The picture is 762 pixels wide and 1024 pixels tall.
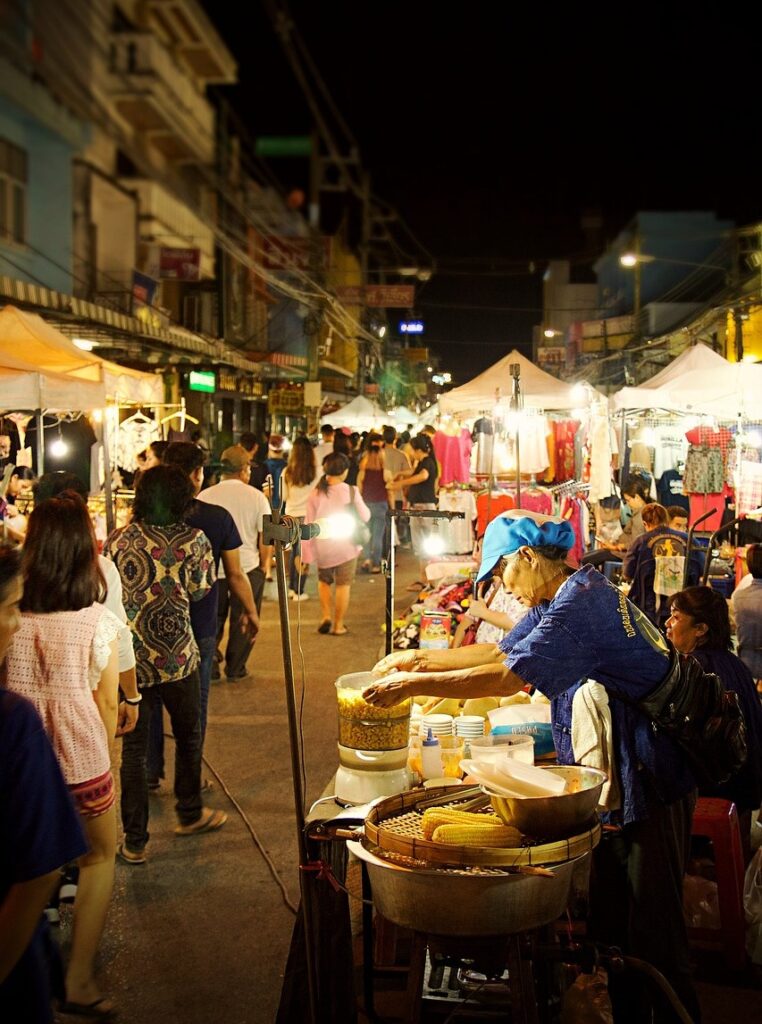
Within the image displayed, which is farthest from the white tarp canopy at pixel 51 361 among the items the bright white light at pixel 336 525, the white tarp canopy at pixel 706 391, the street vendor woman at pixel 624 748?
the white tarp canopy at pixel 706 391

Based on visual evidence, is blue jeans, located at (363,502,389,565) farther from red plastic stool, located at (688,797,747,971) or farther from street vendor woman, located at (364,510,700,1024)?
street vendor woman, located at (364,510,700,1024)

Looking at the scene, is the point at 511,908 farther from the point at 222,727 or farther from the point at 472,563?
the point at 472,563

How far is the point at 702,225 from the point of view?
3444 centimetres

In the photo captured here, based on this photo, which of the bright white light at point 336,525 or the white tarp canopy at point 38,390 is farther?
the white tarp canopy at point 38,390

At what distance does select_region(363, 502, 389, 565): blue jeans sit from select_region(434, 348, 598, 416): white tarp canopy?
10.1 feet

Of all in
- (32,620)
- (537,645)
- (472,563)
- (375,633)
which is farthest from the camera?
(375,633)

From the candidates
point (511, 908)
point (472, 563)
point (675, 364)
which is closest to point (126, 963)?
point (511, 908)

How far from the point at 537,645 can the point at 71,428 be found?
9.35 metres

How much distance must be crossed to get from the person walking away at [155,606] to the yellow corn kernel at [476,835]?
2848 mm

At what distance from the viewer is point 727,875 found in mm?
4188

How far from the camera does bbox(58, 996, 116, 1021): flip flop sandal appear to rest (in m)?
3.69

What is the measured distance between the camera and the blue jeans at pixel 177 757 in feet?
16.6

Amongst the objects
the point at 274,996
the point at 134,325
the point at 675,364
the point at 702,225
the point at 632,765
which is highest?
the point at 702,225

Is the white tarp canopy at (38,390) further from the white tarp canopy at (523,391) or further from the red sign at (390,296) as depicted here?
the red sign at (390,296)
